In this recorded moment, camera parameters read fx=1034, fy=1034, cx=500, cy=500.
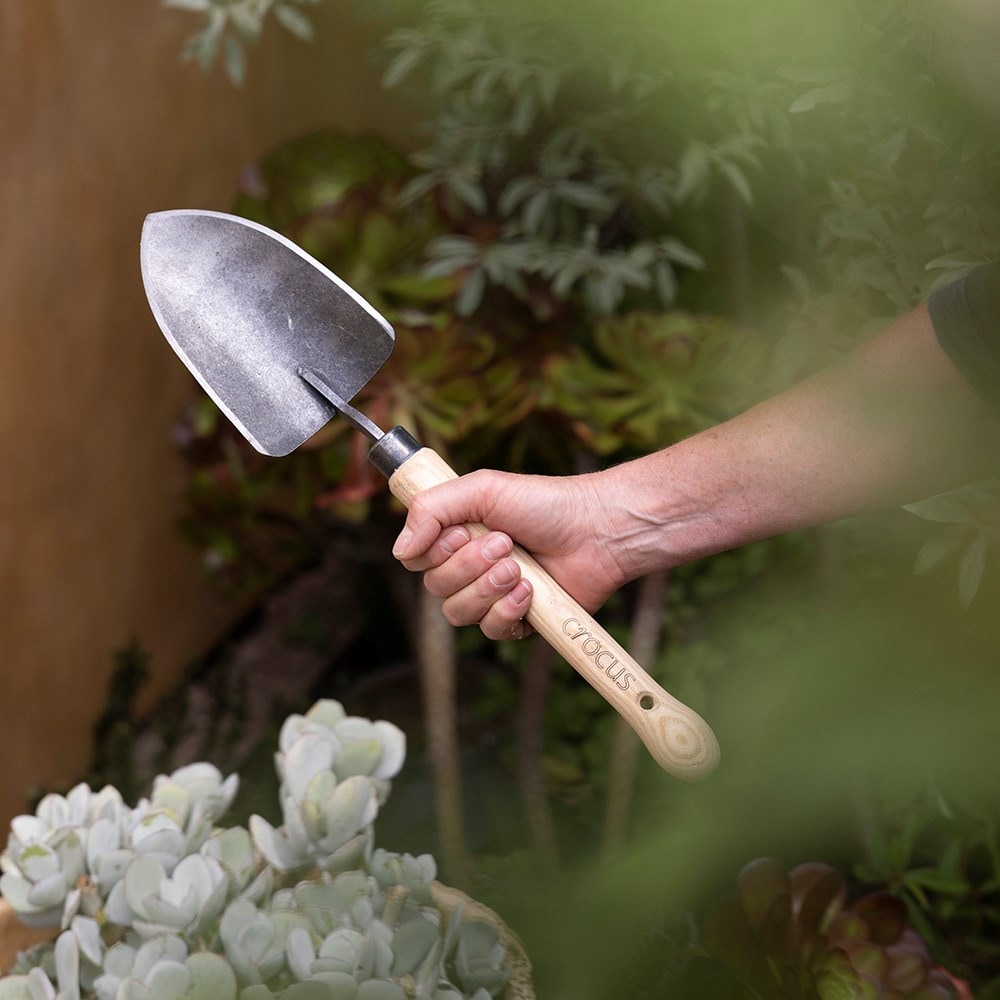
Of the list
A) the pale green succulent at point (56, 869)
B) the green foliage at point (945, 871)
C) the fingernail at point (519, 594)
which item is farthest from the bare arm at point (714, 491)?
the pale green succulent at point (56, 869)

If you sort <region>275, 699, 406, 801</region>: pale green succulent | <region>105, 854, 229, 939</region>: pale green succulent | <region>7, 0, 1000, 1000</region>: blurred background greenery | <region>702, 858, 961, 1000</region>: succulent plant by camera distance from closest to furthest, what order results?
<region>7, 0, 1000, 1000</region>: blurred background greenery < <region>702, 858, 961, 1000</region>: succulent plant < <region>105, 854, 229, 939</region>: pale green succulent < <region>275, 699, 406, 801</region>: pale green succulent

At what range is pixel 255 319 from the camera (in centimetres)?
92

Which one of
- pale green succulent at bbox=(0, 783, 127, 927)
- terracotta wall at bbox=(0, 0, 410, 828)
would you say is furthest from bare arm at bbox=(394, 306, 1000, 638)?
terracotta wall at bbox=(0, 0, 410, 828)

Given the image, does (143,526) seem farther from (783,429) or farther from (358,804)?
(783,429)

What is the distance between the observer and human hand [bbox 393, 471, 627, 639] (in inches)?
34.1

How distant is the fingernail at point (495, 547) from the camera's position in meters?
0.86

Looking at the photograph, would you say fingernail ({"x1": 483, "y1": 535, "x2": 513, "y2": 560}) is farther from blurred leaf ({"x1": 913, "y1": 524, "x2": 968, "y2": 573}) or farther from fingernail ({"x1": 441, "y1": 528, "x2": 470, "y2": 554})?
blurred leaf ({"x1": 913, "y1": 524, "x2": 968, "y2": 573})

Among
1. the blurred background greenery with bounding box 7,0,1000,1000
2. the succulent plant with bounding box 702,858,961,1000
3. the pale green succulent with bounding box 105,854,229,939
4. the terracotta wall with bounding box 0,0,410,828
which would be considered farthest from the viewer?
the terracotta wall with bounding box 0,0,410,828

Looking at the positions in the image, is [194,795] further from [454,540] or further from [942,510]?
[942,510]

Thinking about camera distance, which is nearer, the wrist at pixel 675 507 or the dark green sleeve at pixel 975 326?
the dark green sleeve at pixel 975 326

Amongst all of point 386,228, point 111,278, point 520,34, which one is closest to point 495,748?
point 386,228

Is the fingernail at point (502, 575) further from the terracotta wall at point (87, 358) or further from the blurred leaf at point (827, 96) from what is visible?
the terracotta wall at point (87, 358)

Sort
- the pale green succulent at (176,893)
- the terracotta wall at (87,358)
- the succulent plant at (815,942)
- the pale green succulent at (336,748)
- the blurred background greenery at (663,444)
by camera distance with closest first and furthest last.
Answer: the blurred background greenery at (663,444) → the succulent plant at (815,942) → the pale green succulent at (176,893) → the pale green succulent at (336,748) → the terracotta wall at (87,358)

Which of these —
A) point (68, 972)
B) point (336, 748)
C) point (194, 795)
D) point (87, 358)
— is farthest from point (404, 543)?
point (87, 358)
